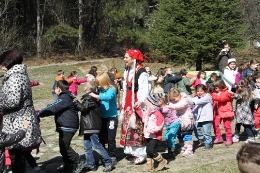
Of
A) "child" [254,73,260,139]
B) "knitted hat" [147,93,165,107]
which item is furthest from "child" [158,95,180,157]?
"child" [254,73,260,139]

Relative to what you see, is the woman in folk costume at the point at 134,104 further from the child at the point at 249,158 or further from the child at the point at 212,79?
the child at the point at 249,158

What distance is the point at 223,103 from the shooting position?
7676 mm

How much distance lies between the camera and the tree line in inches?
959

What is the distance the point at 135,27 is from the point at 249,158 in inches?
1250

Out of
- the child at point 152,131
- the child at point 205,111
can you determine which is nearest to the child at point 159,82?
the child at point 205,111

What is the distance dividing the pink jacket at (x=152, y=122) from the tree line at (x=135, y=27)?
18.6 metres

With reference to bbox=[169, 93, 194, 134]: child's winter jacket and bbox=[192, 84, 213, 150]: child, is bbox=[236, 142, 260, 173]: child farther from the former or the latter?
bbox=[192, 84, 213, 150]: child

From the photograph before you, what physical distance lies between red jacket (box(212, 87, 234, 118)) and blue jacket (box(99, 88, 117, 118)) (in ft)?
7.66

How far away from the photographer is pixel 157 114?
616 centimetres

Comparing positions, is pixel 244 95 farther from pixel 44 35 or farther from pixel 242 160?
pixel 44 35

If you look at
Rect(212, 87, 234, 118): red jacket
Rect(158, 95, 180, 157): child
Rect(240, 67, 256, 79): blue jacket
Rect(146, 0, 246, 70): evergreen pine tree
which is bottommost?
Rect(158, 95, 180, 157): child

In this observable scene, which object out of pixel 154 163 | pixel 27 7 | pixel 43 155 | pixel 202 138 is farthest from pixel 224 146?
pixel 27 7

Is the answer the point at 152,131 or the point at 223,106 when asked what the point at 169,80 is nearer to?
the point at 223,106

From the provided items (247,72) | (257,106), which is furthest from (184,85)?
(257,106)
